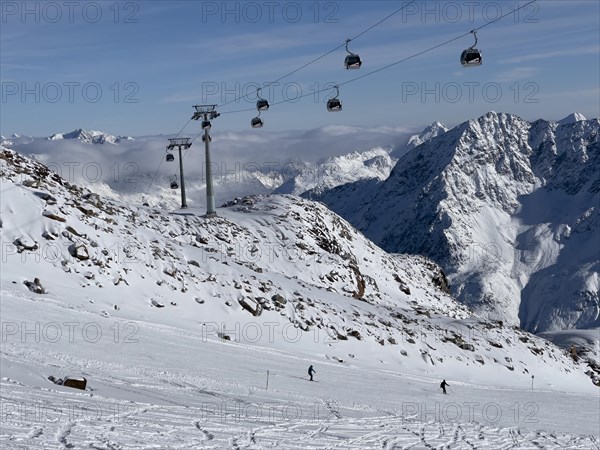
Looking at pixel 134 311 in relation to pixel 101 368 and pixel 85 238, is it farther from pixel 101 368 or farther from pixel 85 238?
pixel 101 368

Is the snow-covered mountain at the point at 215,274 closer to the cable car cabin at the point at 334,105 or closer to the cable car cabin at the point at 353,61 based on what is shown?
the cable car cabin at the point at 334,105

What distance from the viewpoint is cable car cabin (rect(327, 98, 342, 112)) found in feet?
100

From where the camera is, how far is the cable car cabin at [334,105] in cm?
3060

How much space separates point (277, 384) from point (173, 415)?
8913mm

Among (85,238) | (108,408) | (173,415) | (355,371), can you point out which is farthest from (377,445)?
(85,238)

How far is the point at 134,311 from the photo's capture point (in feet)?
120

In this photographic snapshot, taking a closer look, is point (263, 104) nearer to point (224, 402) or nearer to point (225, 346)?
point (225, 346)

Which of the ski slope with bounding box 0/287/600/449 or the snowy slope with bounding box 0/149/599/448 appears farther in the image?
the snowy slope with bounding box 0/149/599/448

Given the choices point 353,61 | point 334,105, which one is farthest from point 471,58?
point 334,105

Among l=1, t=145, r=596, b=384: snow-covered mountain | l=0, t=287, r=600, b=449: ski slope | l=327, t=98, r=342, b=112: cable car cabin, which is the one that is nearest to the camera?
l=0, t=287, r=600, b=449: ski slope

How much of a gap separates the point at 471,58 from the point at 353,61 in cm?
493

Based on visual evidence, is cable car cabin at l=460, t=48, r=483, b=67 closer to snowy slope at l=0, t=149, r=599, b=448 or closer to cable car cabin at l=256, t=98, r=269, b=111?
snowy slope at l=0, t=149, r=599, b=448

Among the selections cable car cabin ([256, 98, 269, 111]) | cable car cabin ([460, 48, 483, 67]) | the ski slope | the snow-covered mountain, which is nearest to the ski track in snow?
the ski slope

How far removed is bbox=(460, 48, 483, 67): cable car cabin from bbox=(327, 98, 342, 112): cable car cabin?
10010 mm
